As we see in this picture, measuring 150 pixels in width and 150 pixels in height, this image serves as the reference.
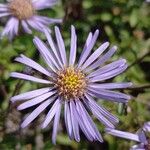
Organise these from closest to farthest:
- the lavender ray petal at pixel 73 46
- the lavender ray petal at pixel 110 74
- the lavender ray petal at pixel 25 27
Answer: the lavender ray petal at pixel 110 74 < the lavender ray petal at pixel 73 46 < the lavender ray petal at pixel 25 27

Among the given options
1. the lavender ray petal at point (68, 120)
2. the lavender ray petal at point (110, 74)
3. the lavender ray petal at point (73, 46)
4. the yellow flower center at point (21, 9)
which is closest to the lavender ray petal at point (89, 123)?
A: the lavender ray petal at point (68, 120)

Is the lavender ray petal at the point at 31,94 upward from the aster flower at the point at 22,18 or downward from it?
downward

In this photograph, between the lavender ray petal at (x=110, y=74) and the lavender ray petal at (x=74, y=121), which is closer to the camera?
the lavender ray petal at (x=74, y=121)

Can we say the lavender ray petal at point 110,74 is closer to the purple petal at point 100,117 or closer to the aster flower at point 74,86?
the aster flower at point 74,86

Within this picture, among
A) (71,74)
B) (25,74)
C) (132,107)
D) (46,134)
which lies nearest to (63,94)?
(71,74)

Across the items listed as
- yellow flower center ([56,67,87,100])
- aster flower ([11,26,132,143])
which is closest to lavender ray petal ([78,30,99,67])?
aster flower ([11,26,132,143])

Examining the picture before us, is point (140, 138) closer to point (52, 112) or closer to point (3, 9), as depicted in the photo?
point (52, 112)

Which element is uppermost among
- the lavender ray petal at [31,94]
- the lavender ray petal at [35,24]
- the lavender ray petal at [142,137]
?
the lavender ray petal at [35,24]

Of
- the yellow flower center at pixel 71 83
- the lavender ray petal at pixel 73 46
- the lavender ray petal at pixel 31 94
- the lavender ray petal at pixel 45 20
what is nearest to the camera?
the lavender ray petal at pixel 31 94
